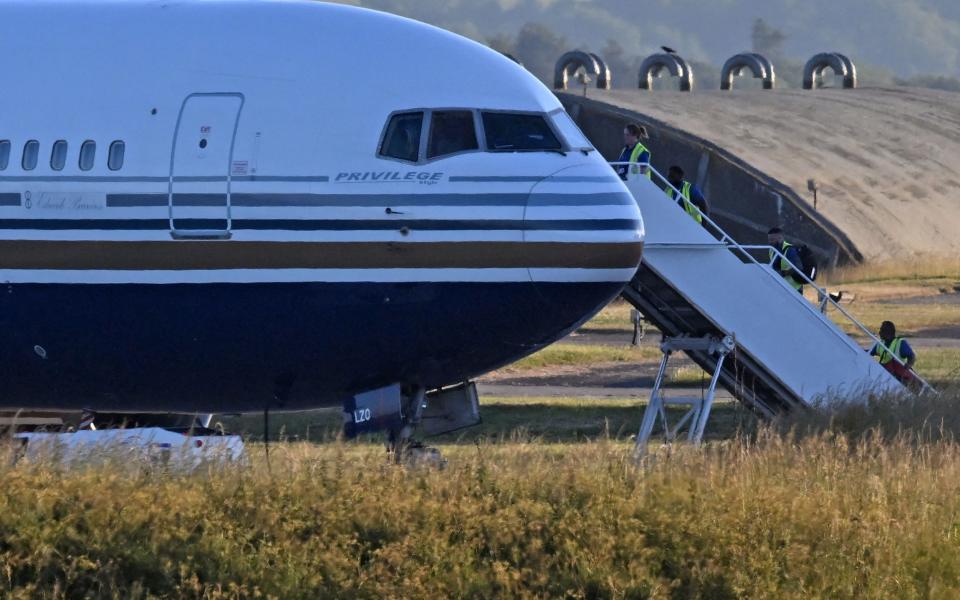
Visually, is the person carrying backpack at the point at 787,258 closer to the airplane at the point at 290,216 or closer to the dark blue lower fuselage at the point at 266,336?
the airplane at the point at 290,216

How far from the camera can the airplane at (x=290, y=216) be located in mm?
17656

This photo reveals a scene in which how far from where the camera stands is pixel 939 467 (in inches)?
686

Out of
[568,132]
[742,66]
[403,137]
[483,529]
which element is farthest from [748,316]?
[742,66]

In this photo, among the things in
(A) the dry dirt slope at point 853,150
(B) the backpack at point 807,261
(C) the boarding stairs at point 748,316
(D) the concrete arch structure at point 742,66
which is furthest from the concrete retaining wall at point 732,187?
(C) the boarding stairs at point 748,316

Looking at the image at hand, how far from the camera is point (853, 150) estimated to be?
242 ft

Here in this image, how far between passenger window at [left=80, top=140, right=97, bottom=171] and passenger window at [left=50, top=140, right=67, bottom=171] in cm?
22

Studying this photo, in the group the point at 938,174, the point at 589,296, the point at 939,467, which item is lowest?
the point at 938,174

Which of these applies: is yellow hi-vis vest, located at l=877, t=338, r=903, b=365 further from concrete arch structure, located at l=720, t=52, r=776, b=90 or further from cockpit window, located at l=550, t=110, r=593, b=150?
concrete arch structure, located at l=720, t=52, r=776, b=90

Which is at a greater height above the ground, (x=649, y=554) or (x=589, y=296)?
(x=589, y=296)

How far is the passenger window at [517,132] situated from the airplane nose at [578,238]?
56 centimetres

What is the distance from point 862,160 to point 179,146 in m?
58.0

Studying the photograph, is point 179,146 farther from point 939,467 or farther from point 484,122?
point 939,467

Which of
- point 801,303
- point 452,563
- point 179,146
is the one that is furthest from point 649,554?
point 801,303

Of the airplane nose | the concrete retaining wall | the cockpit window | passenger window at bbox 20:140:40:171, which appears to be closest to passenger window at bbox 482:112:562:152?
the cockpit window
